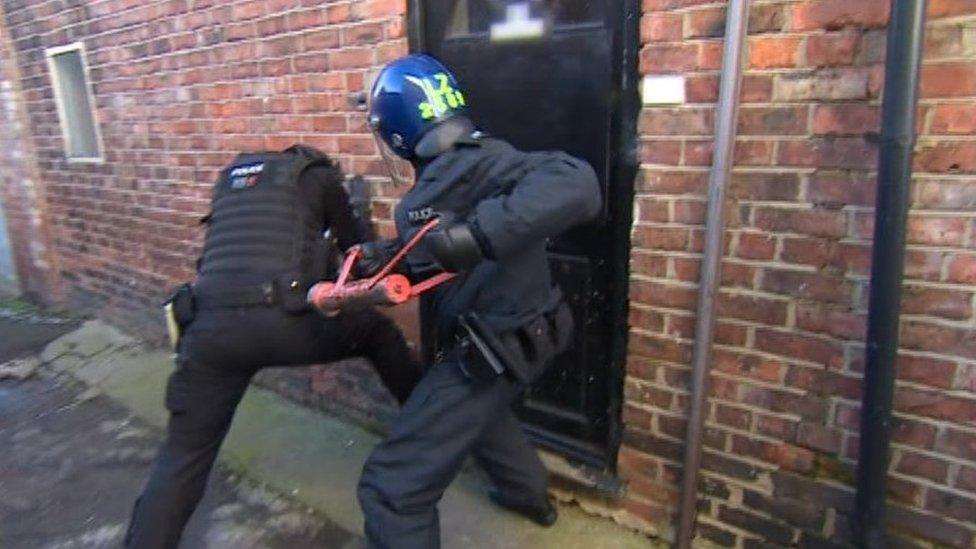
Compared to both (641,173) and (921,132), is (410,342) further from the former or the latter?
(921,132)

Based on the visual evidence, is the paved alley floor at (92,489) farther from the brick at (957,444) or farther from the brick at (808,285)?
the brick at (957,444)

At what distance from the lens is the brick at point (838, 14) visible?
1620mm

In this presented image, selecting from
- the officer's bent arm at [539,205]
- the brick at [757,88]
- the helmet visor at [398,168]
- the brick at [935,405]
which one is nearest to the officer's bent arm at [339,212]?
the helmet visor at [398,168]

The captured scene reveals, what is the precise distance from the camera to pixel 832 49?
1698 mm

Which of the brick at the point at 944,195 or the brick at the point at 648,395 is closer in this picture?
the brick at the point at 944,195

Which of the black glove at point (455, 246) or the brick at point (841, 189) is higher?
the brick at point (841, 189)

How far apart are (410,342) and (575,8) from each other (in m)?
1.60

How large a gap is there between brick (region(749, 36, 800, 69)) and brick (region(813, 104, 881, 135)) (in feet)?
0.50

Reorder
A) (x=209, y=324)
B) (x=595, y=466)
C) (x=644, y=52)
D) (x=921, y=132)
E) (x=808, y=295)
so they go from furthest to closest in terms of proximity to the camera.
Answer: (x=595, y=466) < (x=209, y=324) < (x=644, y=52) < (x=808, y=295) < (x=921, y=132)

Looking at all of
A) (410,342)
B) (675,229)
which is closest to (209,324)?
(410,342)

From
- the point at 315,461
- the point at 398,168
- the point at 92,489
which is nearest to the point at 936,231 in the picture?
the point at 398,168

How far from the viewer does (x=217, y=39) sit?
136 inches

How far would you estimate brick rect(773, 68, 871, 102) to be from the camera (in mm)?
1678

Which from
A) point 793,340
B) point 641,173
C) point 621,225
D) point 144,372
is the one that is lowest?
point 144,372
